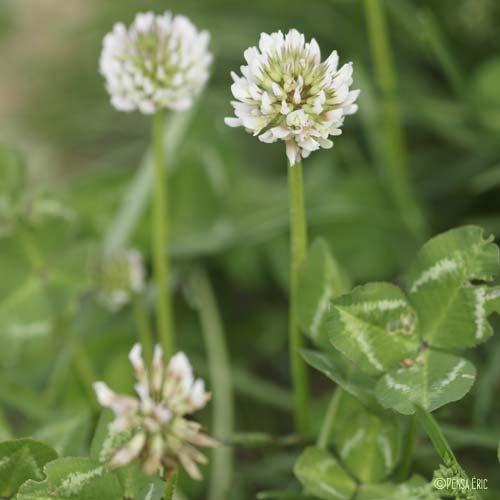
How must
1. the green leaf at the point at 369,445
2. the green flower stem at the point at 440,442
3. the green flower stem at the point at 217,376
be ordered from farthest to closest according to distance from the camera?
the green flower stem at the point at 217,376, the green leaf at the point at 369,445, the green flower stem at the point at 440,442

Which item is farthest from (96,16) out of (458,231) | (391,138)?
(458,231)

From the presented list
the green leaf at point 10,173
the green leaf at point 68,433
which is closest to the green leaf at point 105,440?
the green leaf at point 68,433

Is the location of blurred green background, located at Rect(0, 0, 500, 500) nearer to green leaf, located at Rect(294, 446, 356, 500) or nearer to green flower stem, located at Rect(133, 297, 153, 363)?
green flower stem, located at Rect(133, 297, 153, 363)

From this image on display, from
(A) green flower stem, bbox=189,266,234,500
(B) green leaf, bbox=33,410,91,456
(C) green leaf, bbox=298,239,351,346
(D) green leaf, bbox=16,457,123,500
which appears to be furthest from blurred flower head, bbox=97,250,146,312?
(D) green leaf, bbox=16,457,123,500

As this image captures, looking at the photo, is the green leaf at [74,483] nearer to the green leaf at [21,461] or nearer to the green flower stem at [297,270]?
the green leaf at [21,461]

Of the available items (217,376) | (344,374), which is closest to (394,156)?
(217,376)
